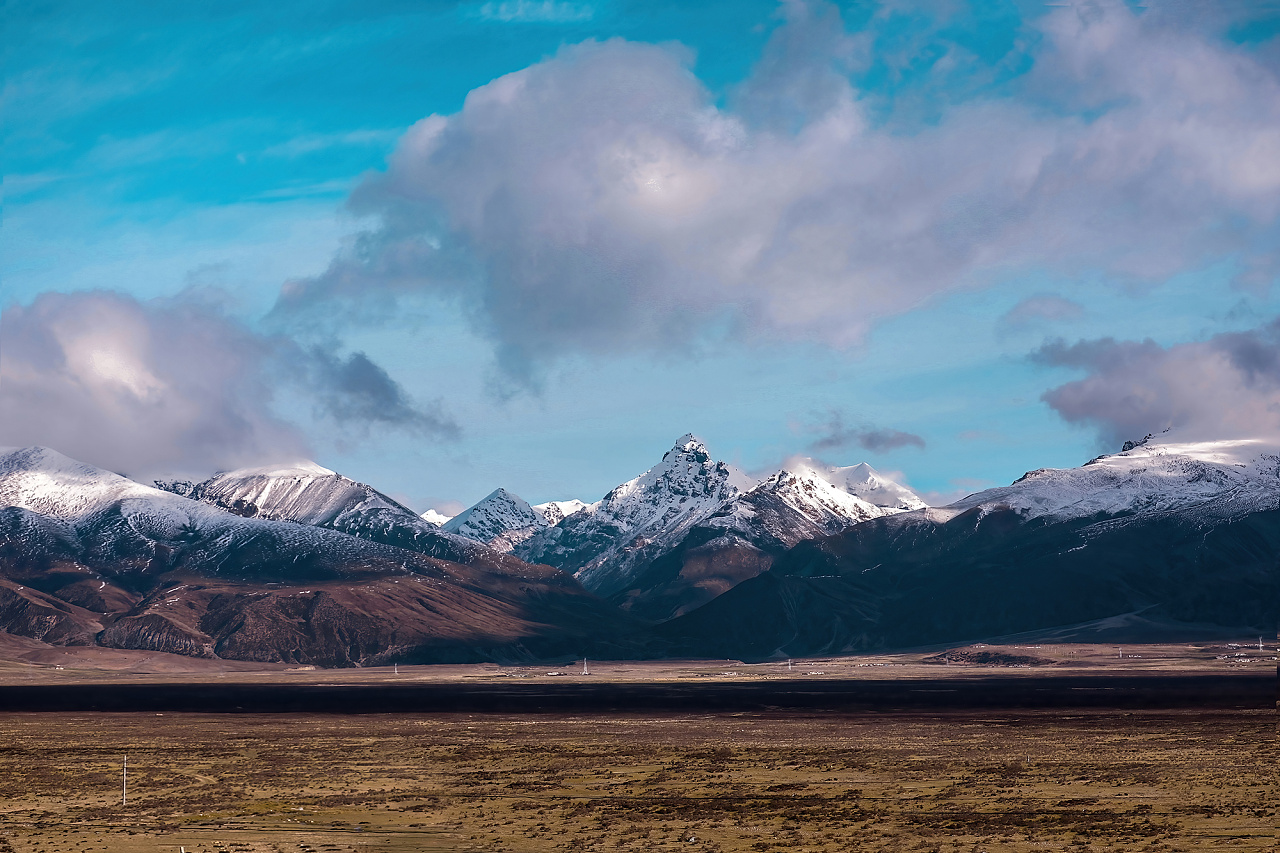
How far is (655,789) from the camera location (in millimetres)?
87000

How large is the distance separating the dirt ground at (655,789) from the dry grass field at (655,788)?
0.28m

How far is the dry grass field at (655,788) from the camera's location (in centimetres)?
6925

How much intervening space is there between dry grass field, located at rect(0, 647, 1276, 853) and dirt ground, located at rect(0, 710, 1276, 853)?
0.93 ft

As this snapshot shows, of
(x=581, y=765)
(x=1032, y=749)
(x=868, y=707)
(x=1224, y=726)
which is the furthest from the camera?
(x=868, y=707)

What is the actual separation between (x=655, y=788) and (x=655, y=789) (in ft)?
1.66

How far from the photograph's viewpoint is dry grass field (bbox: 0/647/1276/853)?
2726 inches

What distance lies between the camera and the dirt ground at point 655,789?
69312mm

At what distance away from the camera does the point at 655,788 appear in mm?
87500

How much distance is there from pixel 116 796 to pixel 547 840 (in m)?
34.0

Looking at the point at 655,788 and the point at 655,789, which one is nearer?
the point at 655,789

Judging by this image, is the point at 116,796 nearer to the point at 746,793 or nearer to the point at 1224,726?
the point at 746,793

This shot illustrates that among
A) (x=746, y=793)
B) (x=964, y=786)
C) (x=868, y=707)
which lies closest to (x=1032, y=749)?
(x=964, y=786)

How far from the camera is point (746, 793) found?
8475 centimetres

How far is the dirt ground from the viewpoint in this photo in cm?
6931
